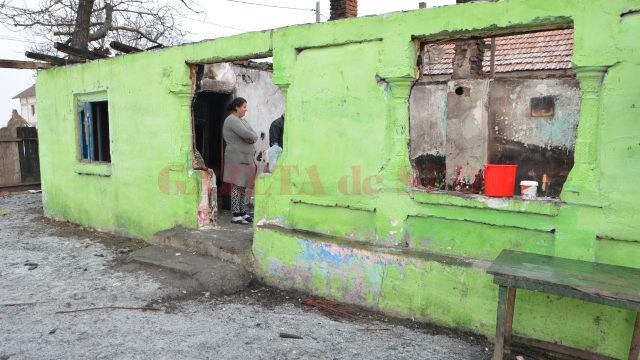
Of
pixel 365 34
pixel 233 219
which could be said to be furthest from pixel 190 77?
pixel 365 34

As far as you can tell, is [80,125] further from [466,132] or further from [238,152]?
[466,132]

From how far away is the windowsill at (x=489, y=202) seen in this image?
137 inches

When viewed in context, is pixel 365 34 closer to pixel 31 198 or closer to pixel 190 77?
pixel 190 77

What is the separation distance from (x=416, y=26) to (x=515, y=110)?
717cm

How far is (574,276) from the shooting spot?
9.68 feet

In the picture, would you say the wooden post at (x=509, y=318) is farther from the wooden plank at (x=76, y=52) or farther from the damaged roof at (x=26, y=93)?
the damaged roof at (x=26, y=93)

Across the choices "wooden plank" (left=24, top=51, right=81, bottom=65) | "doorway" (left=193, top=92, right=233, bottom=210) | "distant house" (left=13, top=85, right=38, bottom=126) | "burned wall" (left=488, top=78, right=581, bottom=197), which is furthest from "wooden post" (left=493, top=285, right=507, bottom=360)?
"distant house" (left=13, top=85, right=38, bottom=126)

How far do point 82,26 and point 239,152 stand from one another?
8.49 meters

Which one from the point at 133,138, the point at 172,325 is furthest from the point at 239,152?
the point at 172,325

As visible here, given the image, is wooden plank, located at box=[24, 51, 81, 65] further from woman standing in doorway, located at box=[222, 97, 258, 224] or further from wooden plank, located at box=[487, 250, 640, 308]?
wooden plank, located at box=[487, 250, 640, 308]

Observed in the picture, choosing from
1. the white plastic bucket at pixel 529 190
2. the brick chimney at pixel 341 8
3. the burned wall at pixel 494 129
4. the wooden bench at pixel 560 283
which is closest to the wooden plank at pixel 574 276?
the wooden bench at pixel 560 283

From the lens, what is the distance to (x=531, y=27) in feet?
11.5

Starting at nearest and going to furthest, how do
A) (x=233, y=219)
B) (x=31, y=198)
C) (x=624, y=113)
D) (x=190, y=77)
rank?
(x=624, y=113)
(x=190, y=77)
(x=233, y=219)
(x=31, y=198)

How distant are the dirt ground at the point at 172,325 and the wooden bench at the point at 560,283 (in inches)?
18.2
